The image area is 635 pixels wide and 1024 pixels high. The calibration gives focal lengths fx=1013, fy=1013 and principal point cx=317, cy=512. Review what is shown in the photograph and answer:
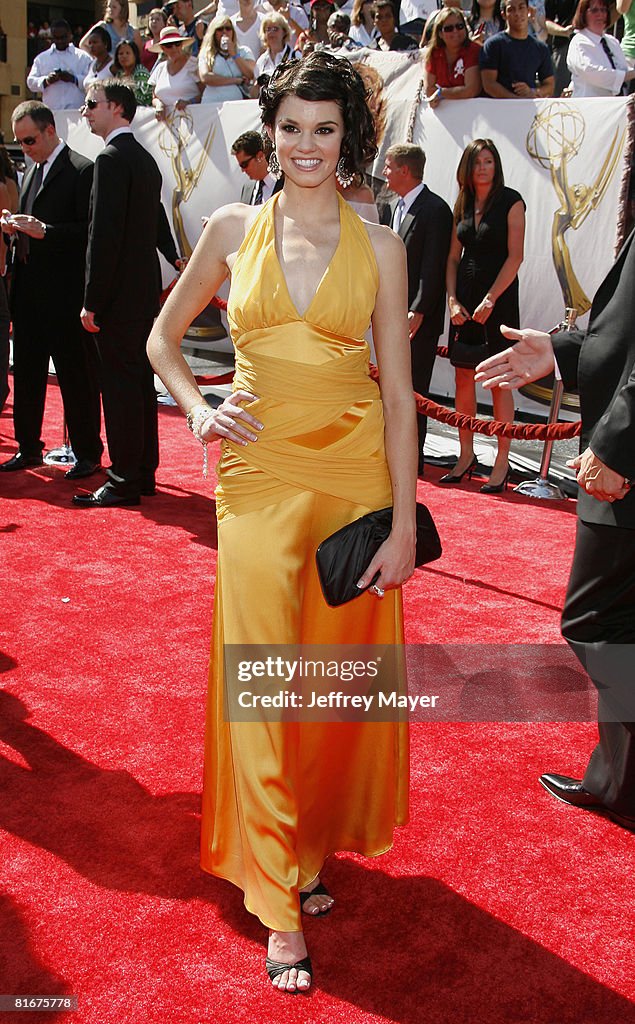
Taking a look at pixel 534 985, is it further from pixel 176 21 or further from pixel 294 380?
pixel 176 21

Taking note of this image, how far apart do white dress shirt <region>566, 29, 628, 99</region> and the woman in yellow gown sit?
689cm

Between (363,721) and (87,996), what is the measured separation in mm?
896

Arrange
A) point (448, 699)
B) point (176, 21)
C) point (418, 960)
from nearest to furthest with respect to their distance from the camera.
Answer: point (418, 960)
point (448, 699)
point (176, 21)

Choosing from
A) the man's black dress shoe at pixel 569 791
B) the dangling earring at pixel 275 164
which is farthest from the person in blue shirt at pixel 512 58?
the man's black dress shoe at pixel 569 791

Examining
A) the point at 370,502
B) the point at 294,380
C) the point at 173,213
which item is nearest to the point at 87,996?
the point at 370,502

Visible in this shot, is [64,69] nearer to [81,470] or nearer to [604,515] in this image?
[81,470]

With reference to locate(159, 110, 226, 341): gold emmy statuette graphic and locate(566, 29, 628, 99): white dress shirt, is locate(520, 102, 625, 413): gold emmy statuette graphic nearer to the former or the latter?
locate(566, 29, 628, 99): white dress shirt

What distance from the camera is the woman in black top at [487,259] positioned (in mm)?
6742

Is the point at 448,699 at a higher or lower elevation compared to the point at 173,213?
lower

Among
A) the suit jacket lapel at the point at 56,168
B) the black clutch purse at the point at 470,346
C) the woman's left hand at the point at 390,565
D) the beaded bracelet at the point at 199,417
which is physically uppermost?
the suit jacket lapel at the point at 56,168

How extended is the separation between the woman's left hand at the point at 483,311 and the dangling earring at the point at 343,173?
4.43m

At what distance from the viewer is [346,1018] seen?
7.25ft

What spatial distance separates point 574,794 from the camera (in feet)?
10.3

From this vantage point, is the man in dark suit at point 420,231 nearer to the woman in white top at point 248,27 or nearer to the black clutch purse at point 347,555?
the black clutch purse at point 347,555
